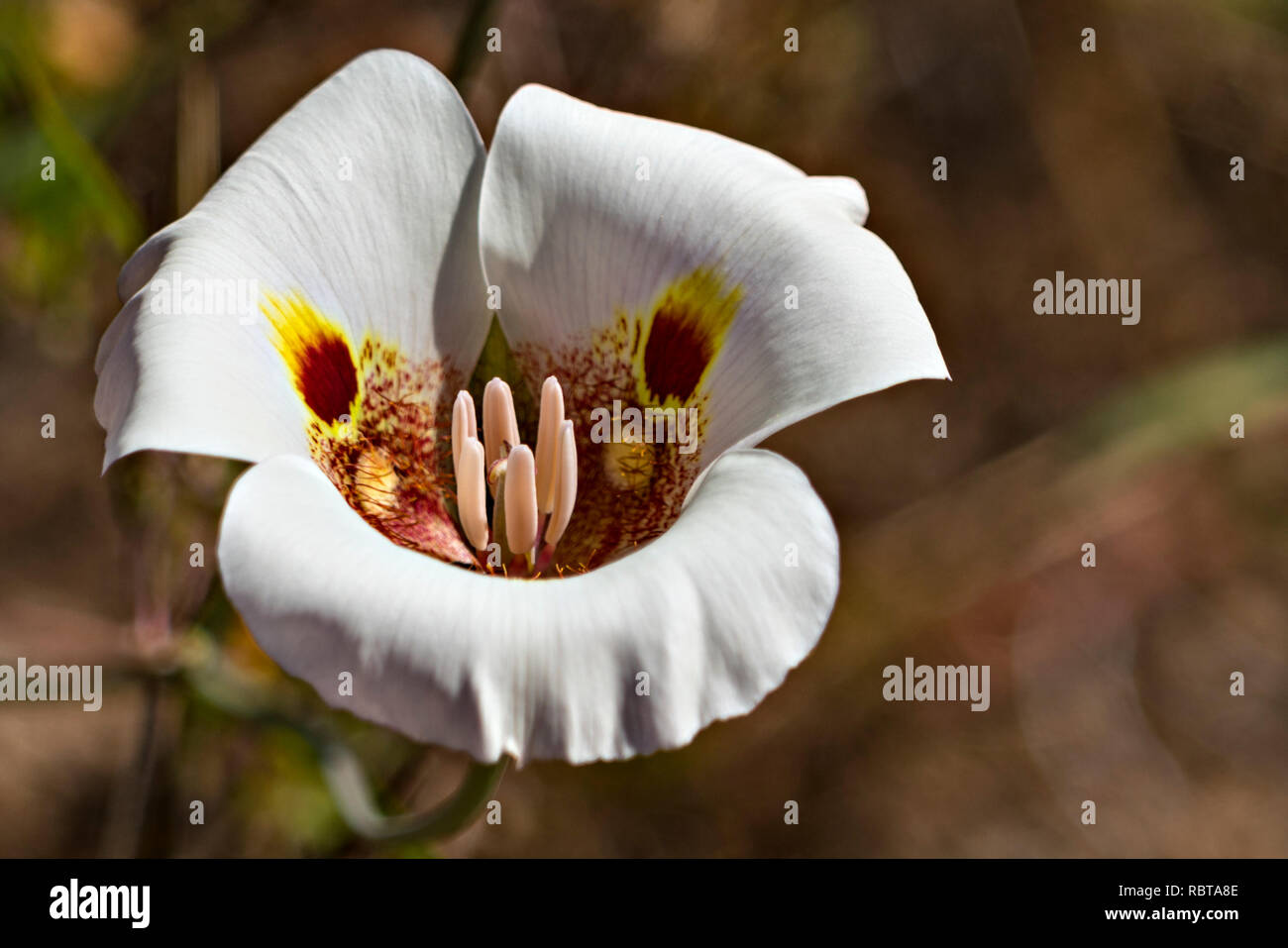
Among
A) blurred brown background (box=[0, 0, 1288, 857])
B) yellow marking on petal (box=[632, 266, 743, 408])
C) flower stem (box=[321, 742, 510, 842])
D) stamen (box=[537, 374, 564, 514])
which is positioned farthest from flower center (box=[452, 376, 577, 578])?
blurred brown background (box=[0, 0, 1288, 857])

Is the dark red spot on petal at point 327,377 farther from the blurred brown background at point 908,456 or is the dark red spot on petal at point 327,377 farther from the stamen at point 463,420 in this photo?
the blurred brown background at point 908,456

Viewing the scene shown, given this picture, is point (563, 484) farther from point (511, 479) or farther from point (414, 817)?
point (414, 817)

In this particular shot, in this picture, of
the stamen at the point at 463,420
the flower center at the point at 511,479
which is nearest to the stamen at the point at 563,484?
the flower center at the point at 511,479

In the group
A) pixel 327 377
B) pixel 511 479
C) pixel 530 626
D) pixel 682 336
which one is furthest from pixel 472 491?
pixel 530 626

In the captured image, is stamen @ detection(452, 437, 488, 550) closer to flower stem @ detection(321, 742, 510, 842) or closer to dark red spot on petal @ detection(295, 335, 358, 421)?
dark red spot on petal @ detection(295, 335, 358, 421)

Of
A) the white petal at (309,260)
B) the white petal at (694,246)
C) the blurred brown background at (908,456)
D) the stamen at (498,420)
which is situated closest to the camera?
the white petal at (309,260)
